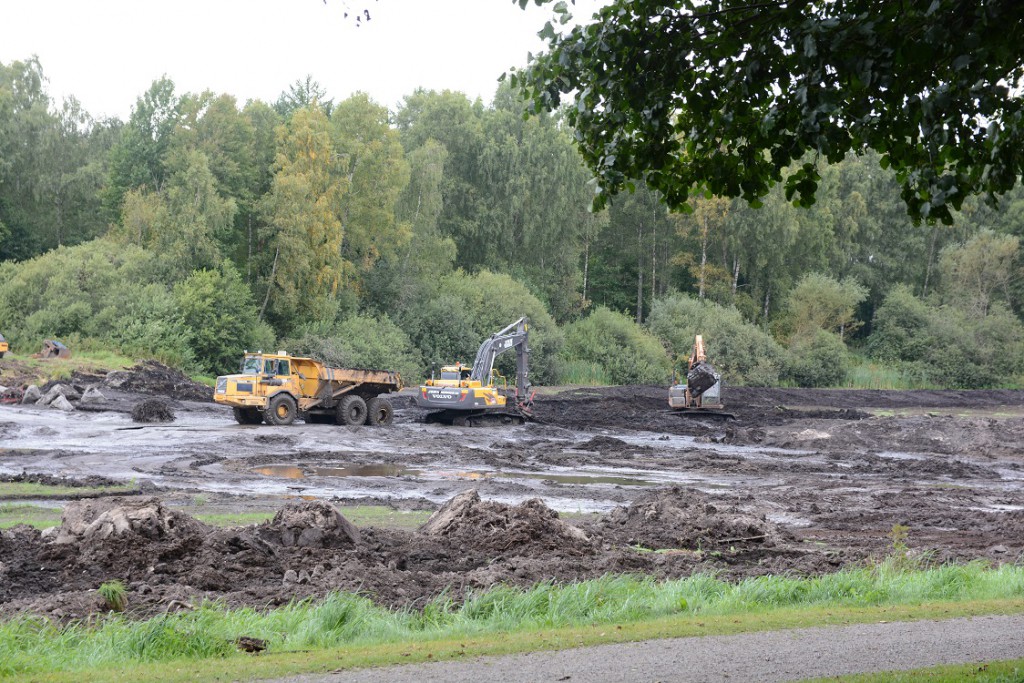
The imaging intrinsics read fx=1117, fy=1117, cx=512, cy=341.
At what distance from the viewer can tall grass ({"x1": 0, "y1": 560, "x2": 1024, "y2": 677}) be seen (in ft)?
26.9

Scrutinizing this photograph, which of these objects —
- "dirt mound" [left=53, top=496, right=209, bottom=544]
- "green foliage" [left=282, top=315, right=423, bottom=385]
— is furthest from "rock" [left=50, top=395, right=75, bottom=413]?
"dirt mound" [left=53, top=496, right=209, bottom=544]

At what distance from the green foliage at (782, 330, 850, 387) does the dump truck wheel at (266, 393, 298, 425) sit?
45442 millimetres

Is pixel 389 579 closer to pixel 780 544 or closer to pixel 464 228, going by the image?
pixel 780 544

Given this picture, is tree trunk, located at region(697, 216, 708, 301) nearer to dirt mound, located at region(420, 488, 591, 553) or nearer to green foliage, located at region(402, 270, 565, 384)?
green foliage, located at region(402, 270, 565, 384)

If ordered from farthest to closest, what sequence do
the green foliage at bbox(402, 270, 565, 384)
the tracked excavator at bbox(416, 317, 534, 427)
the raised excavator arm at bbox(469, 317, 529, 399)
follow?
the green foliage at bbox(402, 270, 565, 384), the raised excavator arm at bbox(469, 317, 529, 399), the tracked excavator at bbox(416, 317, 534, 427)

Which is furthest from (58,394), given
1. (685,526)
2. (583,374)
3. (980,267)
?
(980,267)

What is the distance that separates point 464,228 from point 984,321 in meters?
37.1

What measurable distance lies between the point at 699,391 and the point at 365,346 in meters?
21.5

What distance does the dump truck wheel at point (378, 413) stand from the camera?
37812 mm

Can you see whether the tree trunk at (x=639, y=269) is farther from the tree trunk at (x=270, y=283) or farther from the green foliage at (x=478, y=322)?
the tree trunk at (x=270, y=283)

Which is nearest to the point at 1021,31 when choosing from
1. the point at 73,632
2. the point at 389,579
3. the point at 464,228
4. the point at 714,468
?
the point at 389,579

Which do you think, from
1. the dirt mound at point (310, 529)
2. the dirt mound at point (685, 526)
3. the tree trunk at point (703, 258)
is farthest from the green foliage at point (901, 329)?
the dirt mound at point (310, 529)

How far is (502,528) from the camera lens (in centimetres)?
1391

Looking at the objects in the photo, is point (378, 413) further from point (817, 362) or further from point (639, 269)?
point (639, 269)
